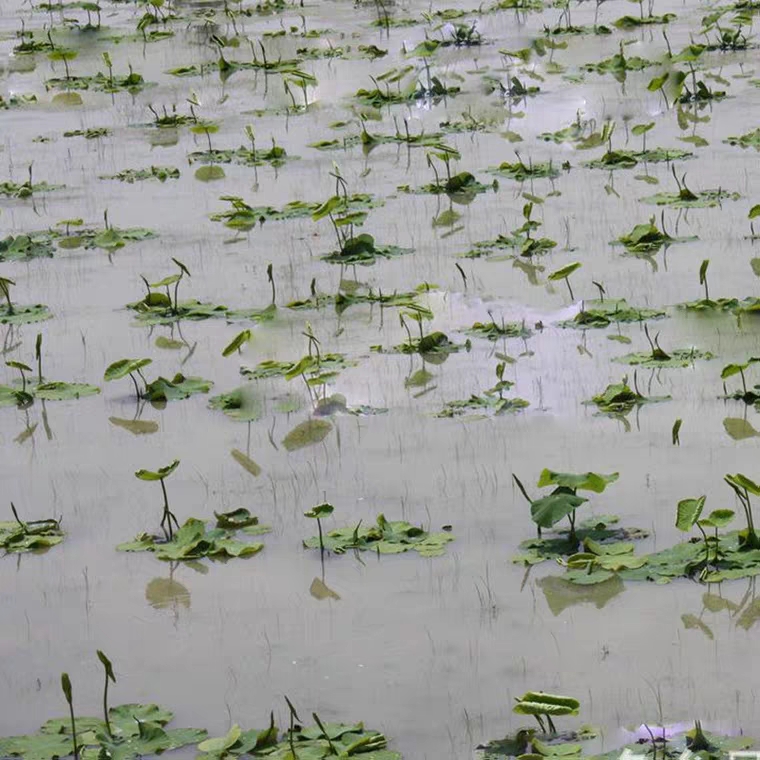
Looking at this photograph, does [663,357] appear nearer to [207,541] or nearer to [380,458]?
[380,458]

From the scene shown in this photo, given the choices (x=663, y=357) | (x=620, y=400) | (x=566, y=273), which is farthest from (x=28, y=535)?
(x=566, y=273)

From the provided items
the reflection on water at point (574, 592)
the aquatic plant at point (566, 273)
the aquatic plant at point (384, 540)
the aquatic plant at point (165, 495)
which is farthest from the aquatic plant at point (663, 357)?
the aquatic plant at point (165, 495)

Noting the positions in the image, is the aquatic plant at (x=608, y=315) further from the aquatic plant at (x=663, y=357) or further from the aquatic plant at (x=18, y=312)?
the aquatic plant at (x=18, y=312)

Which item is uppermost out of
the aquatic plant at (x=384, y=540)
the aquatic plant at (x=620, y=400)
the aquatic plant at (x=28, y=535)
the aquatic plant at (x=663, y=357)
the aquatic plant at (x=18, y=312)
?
the aquatic plant at (x=18, y=312)

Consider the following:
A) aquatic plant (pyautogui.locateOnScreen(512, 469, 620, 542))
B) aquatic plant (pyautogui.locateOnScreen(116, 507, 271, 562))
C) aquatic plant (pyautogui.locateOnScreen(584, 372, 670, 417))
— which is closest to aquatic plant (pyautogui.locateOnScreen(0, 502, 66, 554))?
aquatic plant (pyautogui.locateOnScreen(116, 507, 271, 562))

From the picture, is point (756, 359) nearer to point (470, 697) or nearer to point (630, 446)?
point (630, 446)

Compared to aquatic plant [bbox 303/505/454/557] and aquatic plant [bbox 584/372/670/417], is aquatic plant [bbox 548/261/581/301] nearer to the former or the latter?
aquatic plant [bbox 584/372/670/417]

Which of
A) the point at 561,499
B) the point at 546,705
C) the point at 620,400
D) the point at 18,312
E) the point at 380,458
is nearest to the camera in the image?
the point at 546,705

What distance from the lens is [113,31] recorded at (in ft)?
48.1

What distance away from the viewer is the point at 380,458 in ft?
19.2

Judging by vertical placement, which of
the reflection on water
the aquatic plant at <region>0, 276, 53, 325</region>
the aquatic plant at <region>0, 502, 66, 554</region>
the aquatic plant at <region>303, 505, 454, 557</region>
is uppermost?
the aquatic plant at <region>0, 276, 53, 325</region>

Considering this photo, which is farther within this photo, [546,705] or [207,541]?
[207,541]

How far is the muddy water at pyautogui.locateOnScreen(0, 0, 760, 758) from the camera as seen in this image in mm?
4410

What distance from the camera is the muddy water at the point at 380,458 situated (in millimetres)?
4410
